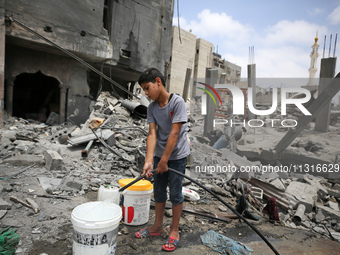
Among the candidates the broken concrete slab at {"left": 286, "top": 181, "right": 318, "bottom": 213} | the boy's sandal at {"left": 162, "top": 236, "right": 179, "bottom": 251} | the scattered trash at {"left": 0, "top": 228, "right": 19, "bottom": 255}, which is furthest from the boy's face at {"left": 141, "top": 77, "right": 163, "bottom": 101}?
the broken concrete slab at {"left": 286, "top": 181, "right": 318, "bottom": 213}

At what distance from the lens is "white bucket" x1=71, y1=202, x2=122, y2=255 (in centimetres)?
201

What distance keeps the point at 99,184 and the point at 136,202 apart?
1.77 meters

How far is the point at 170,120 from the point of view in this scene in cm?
262

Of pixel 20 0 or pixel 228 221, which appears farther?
pixel 20 0

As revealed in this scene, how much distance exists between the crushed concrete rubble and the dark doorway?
197 inches

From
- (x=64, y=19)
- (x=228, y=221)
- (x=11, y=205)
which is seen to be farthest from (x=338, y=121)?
(x=64, y=19)

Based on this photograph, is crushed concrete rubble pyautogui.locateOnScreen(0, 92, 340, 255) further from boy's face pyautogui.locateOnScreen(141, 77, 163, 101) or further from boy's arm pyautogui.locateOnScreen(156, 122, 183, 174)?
boy's face pyautogui.locateOnScreen(141, 77, 163, 101)

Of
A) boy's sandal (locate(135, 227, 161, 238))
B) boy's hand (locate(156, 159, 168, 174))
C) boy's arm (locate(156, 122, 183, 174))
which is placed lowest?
boy's sandal (locate(135, 227, 161, 238))

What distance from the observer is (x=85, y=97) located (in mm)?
10875

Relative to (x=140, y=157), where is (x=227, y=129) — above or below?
above

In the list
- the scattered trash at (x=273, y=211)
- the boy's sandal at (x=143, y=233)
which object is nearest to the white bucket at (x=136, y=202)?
the boy's sandal at (x=143, y=233)

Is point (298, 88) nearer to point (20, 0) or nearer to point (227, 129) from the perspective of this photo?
point (227, 129)

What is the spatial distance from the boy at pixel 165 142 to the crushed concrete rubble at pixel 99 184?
0.65m

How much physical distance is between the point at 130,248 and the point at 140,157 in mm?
2692
